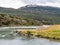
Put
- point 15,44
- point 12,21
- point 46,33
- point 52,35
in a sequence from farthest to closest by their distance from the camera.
→ point 12,21 < point 46,33 < point 52,35 < point 15,44

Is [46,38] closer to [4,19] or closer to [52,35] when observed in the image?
[52,35]

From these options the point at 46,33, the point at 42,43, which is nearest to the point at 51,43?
the point at 42,43

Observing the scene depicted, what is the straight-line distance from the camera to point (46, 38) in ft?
205

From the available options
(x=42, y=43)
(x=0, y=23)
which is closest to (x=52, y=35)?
(x=42, y=43)

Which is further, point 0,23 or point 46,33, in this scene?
point 0,23

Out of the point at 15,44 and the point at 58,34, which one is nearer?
the point at 15,44

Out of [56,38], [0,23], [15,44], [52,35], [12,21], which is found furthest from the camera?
[12,21]

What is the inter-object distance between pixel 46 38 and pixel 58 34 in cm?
301

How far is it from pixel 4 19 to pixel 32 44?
146 meters

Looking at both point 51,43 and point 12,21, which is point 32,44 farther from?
point 12,21

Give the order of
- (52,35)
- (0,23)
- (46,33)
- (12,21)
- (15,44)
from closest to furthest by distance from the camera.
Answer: (15,44) → (52,35) → (46,33) → (0,23) → (12,21)

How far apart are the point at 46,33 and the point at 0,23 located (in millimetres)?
119824

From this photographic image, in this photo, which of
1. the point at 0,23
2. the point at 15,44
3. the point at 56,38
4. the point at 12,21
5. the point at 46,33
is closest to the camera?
the point at 15,44

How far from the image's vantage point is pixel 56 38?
195 feet
